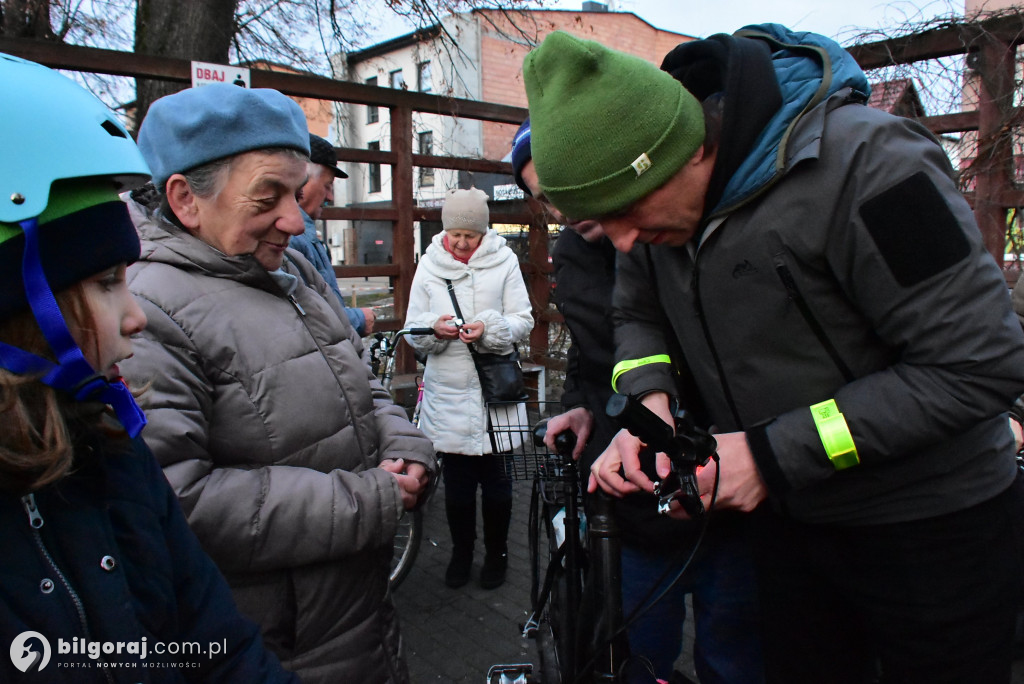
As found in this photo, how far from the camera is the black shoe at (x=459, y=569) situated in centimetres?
398

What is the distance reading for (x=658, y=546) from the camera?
2178 mm

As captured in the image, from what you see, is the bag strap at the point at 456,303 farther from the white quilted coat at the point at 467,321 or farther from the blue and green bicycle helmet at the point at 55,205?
the blue and green bicycle helmet at the point at 55,205

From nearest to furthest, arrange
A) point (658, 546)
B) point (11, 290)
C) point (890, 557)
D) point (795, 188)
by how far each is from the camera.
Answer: point (11, 290) → point (795, 188) → point (890, 557) → point (658, 546)

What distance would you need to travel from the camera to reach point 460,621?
362 centimetres

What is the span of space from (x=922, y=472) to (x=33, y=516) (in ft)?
5.13

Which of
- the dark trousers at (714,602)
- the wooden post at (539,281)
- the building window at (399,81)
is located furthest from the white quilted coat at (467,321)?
the building window at (399,81)

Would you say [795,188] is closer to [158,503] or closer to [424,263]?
[158,503]

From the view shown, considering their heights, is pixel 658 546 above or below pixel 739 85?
below

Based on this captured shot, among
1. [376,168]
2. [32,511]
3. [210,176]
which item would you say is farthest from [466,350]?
[376,168]

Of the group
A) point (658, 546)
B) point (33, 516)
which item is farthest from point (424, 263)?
point (33, 516)

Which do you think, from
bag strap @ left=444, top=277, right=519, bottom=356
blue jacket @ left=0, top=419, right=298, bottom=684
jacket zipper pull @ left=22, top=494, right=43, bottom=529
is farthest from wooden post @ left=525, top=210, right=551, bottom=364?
jacket zipper pull @ left=22, top=494, right=43, bottom=529

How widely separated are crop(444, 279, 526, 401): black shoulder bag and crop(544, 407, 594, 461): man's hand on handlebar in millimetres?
1605

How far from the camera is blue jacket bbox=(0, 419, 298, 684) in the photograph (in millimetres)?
974

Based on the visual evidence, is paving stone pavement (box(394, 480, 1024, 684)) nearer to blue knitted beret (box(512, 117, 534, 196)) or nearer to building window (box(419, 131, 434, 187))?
blue knitted beret (box(512, 117, 534, 196))
